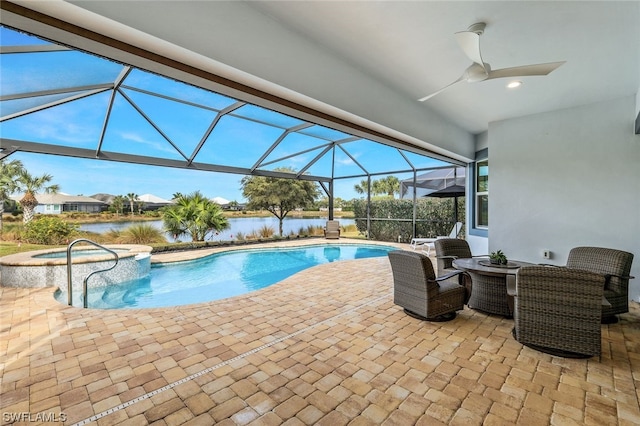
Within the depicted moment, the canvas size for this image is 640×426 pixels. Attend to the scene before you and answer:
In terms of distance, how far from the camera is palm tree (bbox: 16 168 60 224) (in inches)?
318

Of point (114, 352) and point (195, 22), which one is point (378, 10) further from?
point (114, 352)

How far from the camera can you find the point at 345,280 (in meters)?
5.83

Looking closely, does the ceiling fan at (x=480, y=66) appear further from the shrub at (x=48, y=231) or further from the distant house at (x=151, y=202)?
the shrub at (x=48, y=231)

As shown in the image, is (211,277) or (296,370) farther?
(211,277)

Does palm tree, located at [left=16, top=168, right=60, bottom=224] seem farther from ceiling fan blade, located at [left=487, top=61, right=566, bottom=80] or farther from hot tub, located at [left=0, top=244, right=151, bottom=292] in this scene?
ceiling fan blade, located at [left=487, top=61, right=566, bottom=80]

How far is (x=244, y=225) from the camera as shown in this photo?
12.6 meters

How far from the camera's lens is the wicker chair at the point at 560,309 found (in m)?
2.66

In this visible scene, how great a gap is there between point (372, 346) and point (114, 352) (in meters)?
2.77

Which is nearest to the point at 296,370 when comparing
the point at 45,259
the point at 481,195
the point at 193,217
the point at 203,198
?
the point at 45,259

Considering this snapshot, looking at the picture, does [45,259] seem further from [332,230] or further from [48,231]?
[332,230]

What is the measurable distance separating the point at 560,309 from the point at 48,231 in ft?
40.6

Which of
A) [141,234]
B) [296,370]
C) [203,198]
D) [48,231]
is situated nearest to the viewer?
[296,370]

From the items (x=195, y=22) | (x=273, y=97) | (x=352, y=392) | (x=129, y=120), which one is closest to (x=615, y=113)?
(x=273, y=97)

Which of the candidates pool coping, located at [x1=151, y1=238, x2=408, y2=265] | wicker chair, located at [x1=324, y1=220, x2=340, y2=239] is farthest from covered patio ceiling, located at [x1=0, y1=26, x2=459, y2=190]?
wicker chair, located at [x1=324, y1=220, x2=340, y2=239]
